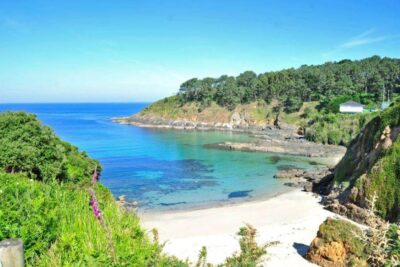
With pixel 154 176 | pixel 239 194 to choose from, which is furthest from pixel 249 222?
pixel 154 176

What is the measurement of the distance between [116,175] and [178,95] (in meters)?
95.4

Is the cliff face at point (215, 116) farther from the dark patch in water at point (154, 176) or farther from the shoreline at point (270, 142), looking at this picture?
the dark patch in water at point (154, 176)

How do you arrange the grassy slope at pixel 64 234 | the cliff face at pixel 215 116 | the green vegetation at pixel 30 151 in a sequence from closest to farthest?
1. the grassy slope at pixel 64 234
2. the green vegetation at pixel 30 151
3. the cliff face at pixel 215 116

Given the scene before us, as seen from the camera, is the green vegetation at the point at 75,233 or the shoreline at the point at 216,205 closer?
the green vegetation at the point at 75,233

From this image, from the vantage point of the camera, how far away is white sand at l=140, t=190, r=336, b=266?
2223cm

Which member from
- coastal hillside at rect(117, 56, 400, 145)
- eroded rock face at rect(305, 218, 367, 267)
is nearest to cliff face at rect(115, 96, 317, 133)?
coastal hillside at rect(117, 56, 400, 145)

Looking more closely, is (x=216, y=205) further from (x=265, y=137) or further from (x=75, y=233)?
(x=265, y=137)

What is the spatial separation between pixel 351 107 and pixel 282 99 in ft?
78.5

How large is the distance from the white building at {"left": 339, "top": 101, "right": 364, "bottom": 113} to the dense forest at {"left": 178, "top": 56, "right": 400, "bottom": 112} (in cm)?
529

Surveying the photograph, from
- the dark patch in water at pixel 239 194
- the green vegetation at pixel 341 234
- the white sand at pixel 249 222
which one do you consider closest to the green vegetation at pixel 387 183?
the white sand at pixel 249 222

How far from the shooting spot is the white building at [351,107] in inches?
3517

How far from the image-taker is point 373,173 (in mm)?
29906

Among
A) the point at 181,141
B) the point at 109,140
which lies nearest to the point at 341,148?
the point at 181,141

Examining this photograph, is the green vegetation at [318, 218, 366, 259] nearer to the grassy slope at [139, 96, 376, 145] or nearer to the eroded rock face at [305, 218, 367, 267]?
the eroded rock face at [305, 218, 367, 267]
